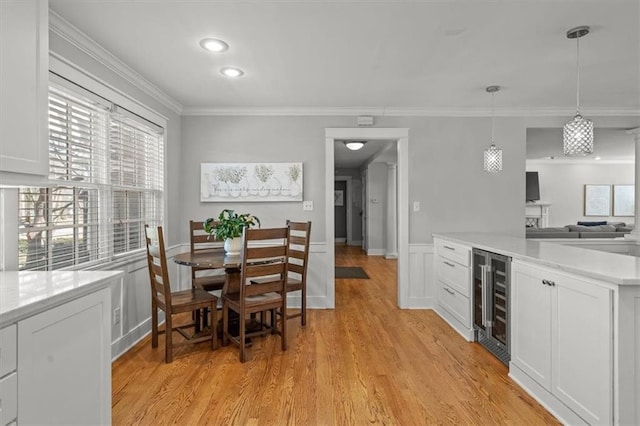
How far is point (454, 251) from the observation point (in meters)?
3.22

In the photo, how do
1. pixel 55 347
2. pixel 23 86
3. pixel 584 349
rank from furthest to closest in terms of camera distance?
pixel 584 349
pixel 23 86
pixel 55 347

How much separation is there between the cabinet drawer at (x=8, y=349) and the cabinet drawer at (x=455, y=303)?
117 inches

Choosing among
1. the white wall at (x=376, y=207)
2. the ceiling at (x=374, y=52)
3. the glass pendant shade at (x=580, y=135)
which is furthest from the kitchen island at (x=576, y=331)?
the white wall at (x=376, y=207)

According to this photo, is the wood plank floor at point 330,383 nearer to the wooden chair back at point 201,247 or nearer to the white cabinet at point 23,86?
the wooden chair back at point 201,247

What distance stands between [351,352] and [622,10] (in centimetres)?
285

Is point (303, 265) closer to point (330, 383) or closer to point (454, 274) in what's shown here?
point (330, 383)

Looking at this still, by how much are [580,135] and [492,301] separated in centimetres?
132

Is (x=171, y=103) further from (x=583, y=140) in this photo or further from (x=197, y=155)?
(x=583, y=140)

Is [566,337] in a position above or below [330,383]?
above

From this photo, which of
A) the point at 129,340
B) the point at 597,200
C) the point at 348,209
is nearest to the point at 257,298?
the point at 129,340

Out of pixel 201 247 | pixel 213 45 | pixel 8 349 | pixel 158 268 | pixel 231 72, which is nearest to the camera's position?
pixel 8 349

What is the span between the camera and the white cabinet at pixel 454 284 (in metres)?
2.95

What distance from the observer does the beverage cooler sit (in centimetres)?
241

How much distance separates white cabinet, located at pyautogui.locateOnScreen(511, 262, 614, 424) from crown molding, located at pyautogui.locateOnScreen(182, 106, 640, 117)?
220 centimetres
